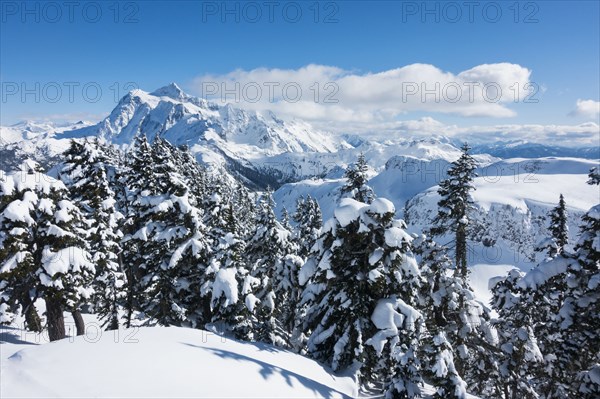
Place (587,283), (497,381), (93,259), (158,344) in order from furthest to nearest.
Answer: (93,259) → (497,381) → (587,283) → (158,344)

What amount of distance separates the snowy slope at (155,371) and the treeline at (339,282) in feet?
8.40

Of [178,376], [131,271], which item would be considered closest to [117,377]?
[178,376]

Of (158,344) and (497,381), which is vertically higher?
(158,344)

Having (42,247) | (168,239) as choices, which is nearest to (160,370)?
(168,239)

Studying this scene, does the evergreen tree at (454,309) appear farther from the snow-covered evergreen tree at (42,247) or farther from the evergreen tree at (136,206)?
the snow-covered evergreen tree at (42,247)

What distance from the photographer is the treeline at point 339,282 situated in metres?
10.2

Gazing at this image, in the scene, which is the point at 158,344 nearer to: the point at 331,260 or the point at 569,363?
the point at 331,260

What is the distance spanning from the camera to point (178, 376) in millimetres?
7457

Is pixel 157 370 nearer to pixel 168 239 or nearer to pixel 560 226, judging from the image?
pixel 168 239

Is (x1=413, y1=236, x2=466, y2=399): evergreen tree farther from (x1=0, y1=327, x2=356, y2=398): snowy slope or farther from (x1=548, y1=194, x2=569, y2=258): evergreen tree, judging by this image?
(x1=548, y1=194, x2=569, y2=258): evergreen tree

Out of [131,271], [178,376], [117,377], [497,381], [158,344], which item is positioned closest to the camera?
[117,377]

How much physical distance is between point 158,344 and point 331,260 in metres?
5.62

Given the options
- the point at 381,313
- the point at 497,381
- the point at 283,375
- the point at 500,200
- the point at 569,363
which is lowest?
the point at 500,200

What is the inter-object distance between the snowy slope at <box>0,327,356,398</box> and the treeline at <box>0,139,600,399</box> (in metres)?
2.56
